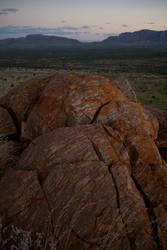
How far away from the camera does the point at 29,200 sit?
142 inches

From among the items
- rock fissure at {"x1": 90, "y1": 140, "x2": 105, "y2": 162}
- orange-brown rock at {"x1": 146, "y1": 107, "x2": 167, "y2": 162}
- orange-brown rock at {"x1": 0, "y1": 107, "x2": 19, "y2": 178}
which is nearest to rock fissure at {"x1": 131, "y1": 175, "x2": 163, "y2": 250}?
rock fissure at {"x1": 90, "y1": 140, "x2": 105, "y2": 162}

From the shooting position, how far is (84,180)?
375cm

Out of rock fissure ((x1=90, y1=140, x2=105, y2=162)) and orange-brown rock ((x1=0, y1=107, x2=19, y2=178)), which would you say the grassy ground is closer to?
orange-brown rock ((x1=0, y1=107, x2=19, y2=178))

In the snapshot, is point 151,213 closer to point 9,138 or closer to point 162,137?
point 162,137

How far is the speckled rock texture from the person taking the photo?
Result: 3.20 m

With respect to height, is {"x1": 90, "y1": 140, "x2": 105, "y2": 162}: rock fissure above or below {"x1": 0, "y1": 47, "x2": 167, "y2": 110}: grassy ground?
above

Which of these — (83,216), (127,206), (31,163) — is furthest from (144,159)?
(31,163)

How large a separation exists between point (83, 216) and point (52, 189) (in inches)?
28.5

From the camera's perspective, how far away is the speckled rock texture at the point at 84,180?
3.20m

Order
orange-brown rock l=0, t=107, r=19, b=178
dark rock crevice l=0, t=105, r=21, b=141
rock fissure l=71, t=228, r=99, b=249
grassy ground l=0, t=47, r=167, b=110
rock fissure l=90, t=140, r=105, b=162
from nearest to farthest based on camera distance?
rock fissure l=71, t=228, r=99, b=249 → rock fissure l=90, t=140, r=105, b=162 → orange-brown rock l=0, t=107, r=19, b=178 → dark rock crevice l=0, t=105, r=21, b=141 → grassy ground l=0, t=47, r=167, b=110

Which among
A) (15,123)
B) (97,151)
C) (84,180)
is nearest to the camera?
Answer: (84,180)

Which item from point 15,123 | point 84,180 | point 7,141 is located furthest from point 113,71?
point 84,180

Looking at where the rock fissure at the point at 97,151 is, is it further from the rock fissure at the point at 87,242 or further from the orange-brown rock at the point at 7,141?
the orange-brown rock at the point at 7,141

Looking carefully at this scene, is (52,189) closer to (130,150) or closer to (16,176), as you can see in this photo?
(16,176)
